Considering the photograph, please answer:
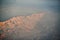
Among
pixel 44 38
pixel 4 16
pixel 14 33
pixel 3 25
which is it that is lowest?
pixel 44 38

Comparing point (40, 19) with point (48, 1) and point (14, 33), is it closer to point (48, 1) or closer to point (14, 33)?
point (48, 1)

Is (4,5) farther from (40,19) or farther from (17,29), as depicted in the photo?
(40,19)

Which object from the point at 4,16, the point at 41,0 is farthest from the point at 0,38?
the point at 41,0

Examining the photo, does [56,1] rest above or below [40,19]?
above

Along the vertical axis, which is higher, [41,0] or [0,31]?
[41,0]

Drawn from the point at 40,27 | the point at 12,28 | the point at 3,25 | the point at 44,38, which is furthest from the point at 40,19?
the point at 3,25

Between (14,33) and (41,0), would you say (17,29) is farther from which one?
(41,0)

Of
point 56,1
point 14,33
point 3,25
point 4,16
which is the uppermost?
point 56,1

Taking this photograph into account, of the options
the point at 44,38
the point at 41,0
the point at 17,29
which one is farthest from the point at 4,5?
the point at 44,38
